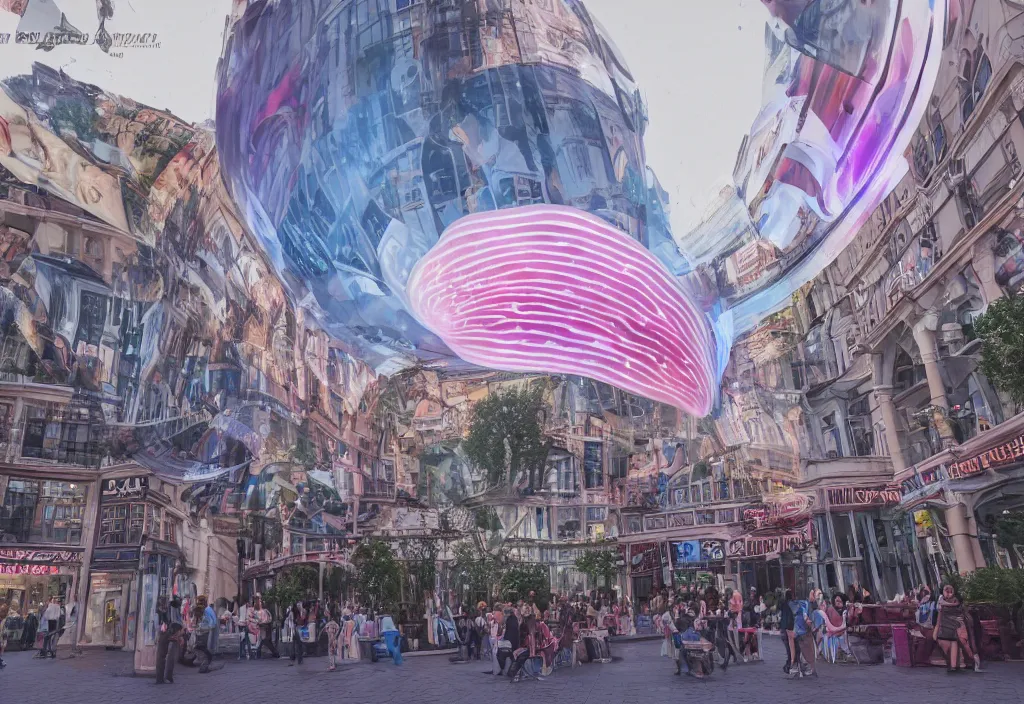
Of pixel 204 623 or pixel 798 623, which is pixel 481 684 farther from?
pixel 204 623

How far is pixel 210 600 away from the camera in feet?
43.2

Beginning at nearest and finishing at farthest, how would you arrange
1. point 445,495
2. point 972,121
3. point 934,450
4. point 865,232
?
point 972,121, point 934,450, point 865,232, point 445,495

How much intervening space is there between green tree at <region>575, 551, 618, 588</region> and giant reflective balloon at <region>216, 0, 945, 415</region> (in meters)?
3.31

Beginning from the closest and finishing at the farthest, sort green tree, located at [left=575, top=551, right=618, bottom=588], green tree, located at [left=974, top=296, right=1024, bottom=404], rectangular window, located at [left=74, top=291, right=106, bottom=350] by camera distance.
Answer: green tree, located at [left=974, top=296, right=1024, bottom=404], rectangular window, located at [left=74, top=291, right=106, bottom=350], green tree, located at [left=575, top=551, right=618, bottom=588]

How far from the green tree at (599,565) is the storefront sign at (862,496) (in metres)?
4.41

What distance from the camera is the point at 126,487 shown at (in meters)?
13.4

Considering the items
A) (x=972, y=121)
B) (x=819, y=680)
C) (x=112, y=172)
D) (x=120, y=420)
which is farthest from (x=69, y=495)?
(x=972, y=121)

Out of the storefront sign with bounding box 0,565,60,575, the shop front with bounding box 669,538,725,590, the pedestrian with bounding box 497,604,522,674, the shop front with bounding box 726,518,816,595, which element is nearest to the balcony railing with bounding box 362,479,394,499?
the pedestrian with bounding box 497,604,522,674

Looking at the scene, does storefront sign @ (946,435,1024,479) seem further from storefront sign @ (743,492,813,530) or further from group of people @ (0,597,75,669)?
group of people @ (0,597,75,669)

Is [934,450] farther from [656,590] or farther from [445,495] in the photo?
[445,495]

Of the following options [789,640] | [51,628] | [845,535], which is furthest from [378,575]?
[845,535]

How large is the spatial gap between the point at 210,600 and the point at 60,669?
238 cm

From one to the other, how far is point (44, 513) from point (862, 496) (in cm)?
1416

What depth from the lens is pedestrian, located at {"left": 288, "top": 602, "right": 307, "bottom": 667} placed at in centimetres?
1312
